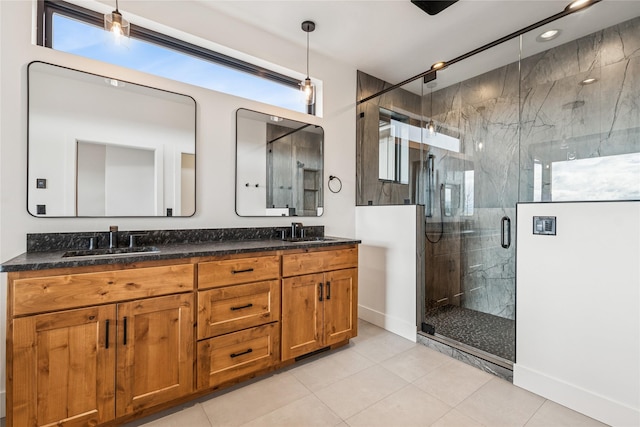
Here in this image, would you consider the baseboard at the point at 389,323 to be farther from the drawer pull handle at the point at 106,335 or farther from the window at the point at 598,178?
the drawer pull handle at the point at 106,335

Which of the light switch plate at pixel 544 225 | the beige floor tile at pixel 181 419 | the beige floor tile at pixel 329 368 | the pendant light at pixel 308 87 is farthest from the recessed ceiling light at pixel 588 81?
the beige floor tile at pixel 181 419

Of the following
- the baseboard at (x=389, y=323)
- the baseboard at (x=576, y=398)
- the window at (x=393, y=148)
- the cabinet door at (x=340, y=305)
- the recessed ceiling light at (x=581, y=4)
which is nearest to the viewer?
the baseboard at (x=576, y=398)

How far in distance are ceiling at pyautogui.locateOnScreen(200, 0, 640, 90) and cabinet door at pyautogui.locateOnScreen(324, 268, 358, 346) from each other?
218 cm

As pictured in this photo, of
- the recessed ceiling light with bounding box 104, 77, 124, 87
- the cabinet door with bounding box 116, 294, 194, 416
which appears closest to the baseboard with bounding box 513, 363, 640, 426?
the cabinet door with bounding box 116, 294, 194, 416

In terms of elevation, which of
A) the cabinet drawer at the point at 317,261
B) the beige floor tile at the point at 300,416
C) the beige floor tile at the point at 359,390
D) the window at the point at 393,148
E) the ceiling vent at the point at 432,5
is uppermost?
the ceiling vent at the point at 432,5

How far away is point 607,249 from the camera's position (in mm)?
1648

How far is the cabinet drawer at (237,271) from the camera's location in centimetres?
174

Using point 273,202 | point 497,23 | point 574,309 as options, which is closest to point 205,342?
point 273,202

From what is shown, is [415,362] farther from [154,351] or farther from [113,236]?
[113,236]

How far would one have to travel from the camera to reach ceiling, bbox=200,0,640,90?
2.27 m

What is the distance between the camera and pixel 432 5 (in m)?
2.22

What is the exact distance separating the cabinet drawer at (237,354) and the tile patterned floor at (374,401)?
0.14 metres

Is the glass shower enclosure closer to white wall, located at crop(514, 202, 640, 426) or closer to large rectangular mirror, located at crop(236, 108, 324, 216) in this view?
white wall, located at crop(514, 202, 640, 426)

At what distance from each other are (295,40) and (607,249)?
2.92 metres
